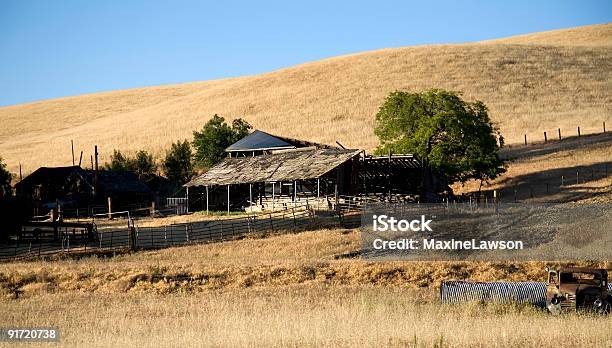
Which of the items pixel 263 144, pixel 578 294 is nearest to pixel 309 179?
pixel 263 144

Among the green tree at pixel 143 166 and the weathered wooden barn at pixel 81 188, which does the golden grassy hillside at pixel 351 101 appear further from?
the weathered wooden barn at pixel 81 188

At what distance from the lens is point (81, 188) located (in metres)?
57.8

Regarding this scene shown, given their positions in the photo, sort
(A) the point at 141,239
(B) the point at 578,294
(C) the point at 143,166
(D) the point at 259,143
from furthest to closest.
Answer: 1. (C) the point at 143,166
2. (D) the point at 259,143
3. (A) the point at 141,239
4. (B) the point at 578,294

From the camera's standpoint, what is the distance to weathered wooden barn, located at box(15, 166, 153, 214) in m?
56.1

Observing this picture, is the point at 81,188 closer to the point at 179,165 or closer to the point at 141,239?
the point at 179,165

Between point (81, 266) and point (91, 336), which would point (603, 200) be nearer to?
point (81, 266)

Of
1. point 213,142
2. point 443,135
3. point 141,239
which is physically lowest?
point 141,239

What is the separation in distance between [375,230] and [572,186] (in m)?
18.6

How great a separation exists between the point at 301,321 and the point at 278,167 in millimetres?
32947

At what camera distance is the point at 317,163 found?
4666cm

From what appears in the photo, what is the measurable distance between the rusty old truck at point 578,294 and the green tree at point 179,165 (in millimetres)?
49731

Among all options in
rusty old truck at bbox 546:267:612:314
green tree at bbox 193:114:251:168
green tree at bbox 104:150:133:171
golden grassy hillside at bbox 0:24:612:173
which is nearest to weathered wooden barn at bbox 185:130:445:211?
green tree at bbox 193:114:251:168

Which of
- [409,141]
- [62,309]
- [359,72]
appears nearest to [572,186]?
[409,141]

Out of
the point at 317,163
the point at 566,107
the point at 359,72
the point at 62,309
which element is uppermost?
the point at 359,72
